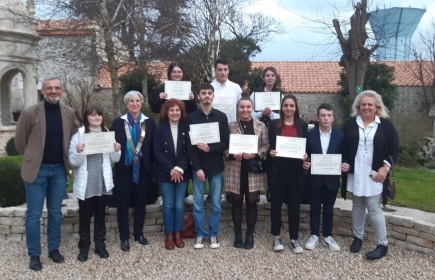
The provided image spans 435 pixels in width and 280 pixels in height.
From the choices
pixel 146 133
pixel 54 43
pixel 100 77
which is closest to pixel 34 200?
pixel 146 133

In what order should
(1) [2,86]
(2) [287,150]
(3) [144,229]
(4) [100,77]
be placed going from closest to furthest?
(2) [287,150], (3) [144,229], (1) [2,86], (4) [100,77]

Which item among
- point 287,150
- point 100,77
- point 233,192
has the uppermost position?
point 100,77

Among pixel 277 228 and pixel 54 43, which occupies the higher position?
pixel 54 43

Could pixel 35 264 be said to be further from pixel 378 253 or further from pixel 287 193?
pixel 378 253

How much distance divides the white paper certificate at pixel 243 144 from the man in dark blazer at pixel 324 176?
69cm

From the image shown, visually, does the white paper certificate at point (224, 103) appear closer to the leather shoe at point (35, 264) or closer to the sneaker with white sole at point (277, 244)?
the sneaker with white sole at point (277, 244)

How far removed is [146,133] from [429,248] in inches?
151

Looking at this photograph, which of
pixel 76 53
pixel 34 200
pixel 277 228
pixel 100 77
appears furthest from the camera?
pixel 100 77

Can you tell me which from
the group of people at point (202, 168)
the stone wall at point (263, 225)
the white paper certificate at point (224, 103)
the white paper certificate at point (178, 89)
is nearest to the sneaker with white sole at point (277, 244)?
the group of people at point (202, 168)

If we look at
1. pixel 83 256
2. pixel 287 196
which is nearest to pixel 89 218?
pixel 83 256

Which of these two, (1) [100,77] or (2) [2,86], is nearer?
(2) [2,86]

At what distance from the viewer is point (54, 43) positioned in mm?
19391

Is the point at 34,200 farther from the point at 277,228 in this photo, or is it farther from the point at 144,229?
the point at 277,228

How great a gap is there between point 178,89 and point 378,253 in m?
3.29
